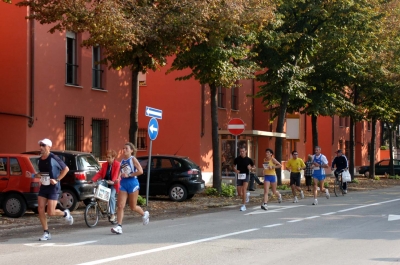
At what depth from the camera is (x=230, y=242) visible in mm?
11969

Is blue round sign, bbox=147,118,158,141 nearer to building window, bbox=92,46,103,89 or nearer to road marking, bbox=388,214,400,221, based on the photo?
road marking, bbox=388,214,400,221

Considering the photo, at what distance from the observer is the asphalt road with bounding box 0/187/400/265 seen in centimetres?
1005

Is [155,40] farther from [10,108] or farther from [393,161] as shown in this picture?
[393,161]

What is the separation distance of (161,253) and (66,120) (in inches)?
582

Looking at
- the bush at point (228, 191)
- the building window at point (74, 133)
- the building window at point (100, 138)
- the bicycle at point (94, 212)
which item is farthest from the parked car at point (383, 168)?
the bicycle at point (94, 212)

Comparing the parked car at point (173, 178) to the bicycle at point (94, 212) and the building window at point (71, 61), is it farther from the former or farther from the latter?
the bicycle at point (94, 212)

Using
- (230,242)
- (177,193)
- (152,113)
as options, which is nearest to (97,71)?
(177,193)

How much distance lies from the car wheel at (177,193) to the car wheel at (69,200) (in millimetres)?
5357

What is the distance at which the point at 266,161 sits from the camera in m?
19.5

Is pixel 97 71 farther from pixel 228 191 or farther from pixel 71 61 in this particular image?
pixel 228 191

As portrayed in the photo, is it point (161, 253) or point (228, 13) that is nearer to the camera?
point (161, 253)

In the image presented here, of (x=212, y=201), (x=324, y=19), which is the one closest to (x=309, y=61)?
(x=324, y=19)

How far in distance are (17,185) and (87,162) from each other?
2420 millimetres

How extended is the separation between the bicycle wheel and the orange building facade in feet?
27.5
